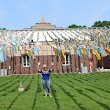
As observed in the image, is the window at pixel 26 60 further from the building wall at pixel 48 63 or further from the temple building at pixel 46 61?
the building wall at pixel 48 63

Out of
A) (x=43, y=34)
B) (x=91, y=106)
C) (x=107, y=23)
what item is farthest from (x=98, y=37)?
(x=107, y=23)

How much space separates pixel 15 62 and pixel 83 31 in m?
11.9

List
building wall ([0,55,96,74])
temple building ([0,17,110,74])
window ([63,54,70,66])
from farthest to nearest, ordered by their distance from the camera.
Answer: window ([63,54,70,66]) < building wall ([0,55,96,74]) < temple building ([0,17,110,74])

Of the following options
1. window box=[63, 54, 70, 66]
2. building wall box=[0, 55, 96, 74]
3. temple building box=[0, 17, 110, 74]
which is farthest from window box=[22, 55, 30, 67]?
window box=[63, 54, 70, 66]

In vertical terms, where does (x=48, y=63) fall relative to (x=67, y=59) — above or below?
below

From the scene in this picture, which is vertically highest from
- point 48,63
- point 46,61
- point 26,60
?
point 26,60

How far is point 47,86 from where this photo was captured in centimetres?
1636

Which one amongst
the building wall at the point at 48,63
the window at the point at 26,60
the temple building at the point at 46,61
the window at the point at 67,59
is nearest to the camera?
the temple building at the point at 46,61

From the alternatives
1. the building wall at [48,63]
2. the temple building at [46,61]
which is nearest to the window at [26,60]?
the temple building at [46,61]

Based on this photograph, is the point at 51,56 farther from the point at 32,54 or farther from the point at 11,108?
the point at 11,108

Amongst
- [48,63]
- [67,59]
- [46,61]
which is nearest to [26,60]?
[46,61]

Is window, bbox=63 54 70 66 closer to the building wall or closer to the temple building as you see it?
the temple building

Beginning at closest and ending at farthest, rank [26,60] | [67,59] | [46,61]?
[26,60], [46,61], [67,59]

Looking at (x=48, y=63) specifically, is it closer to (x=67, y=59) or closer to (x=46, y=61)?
(x=46, y=61)
